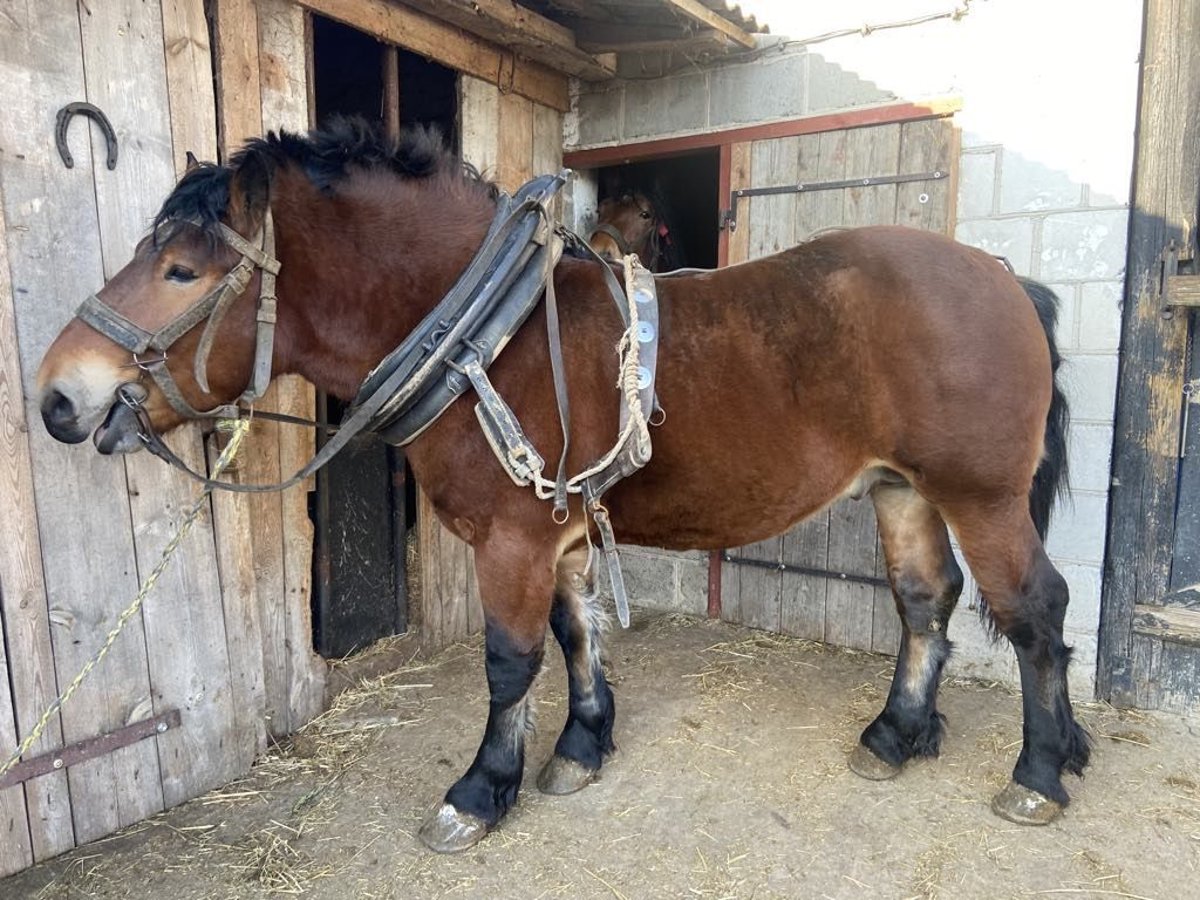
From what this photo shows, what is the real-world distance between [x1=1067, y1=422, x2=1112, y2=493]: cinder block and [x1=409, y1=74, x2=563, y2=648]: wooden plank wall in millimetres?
2555

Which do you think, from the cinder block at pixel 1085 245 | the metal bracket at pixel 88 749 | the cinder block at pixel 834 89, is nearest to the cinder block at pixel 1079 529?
the cinder block at pixel 1085 245

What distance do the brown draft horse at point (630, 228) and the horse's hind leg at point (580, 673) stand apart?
208 centimetres

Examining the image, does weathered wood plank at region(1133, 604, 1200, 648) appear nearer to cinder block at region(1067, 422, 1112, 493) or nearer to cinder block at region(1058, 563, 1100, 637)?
cinder block at region(1058, 563, 1100, 637)

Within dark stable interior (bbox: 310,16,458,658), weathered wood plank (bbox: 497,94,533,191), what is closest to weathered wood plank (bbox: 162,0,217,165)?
dark stable interior (bbox: 310,16,458,658)

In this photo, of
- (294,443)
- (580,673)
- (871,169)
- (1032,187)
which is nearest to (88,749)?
(294,443)

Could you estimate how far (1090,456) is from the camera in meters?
2.88

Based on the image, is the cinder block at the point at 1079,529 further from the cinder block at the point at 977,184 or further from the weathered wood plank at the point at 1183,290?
the cinder block at the point at 977,184

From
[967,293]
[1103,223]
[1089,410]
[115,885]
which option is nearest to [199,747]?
[115,885]

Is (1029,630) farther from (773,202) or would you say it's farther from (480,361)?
(773,202)

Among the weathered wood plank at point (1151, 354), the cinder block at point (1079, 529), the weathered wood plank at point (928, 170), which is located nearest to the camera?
the weathered wood plank at point (1151, 354)

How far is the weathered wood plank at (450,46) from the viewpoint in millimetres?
2738

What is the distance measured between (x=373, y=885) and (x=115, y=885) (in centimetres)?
70

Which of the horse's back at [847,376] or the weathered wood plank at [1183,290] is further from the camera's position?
the weathered wood plank at [1183,290]

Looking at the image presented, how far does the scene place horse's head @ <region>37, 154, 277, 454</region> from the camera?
175 cm
